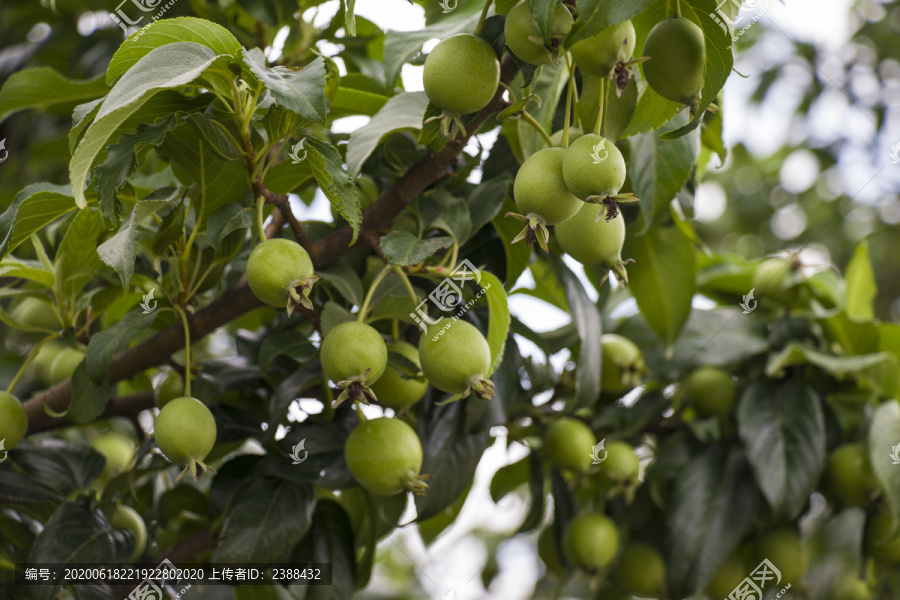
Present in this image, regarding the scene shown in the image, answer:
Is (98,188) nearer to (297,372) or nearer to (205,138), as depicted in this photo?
(205,138)

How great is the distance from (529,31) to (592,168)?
148mm

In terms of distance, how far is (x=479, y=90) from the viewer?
733 millimetres

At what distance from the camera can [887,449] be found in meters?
1.20

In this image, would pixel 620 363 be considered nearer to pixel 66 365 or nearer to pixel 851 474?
pixel 851 474

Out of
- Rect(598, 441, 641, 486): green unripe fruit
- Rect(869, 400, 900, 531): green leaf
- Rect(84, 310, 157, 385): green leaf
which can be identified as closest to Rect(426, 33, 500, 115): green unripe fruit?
Rect(84, 310, 157, 385): green leaf

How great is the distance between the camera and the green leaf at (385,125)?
0.86 metres

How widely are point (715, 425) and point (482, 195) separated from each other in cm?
74

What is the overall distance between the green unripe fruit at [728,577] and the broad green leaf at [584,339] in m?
0.48

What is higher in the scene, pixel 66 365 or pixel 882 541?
pixel 66 365

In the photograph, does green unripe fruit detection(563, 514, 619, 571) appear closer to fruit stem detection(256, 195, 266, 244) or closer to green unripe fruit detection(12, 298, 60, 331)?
fruit stem detection(256, 195, 266, 244)

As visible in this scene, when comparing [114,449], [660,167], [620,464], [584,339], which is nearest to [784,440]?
[620,464]

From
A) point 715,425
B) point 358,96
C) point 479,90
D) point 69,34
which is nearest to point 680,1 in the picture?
point 479,90

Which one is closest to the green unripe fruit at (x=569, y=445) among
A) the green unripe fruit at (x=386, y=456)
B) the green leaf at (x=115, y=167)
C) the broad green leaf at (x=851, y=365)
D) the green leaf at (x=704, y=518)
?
the green leaf at (x=704, y=518)

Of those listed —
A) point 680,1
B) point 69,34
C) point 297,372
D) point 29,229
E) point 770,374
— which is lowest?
point 770,374
